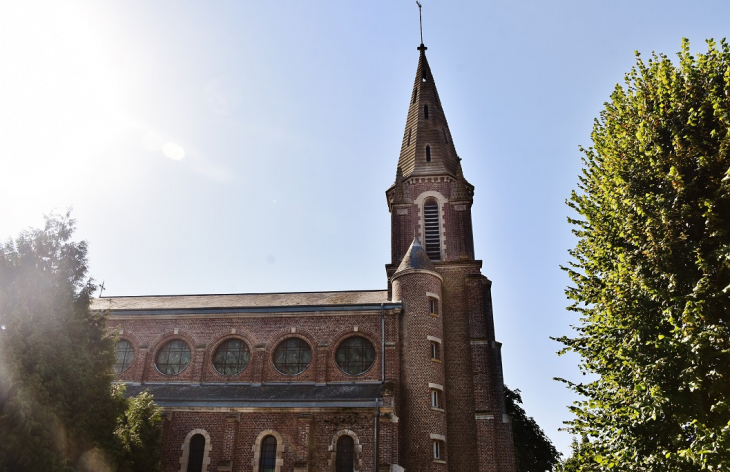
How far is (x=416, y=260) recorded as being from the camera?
26.5 meters

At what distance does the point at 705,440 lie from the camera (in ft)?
32.8

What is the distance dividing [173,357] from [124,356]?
8.39 feet

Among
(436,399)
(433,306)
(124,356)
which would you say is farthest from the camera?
(124,356)

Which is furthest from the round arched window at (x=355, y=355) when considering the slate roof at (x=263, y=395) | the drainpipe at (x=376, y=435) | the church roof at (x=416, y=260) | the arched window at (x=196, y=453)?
the arched window at (x=196, y=453)

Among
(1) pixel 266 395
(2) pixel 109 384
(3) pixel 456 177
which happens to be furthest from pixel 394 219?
(2) pixel 109 384

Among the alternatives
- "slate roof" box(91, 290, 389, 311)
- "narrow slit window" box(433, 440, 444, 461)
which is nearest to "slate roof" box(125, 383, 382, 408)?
"narrow slit window" box(433, 440, 444, 461)

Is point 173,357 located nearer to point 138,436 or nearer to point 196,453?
point 196,453

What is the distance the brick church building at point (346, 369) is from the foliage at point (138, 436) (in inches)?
107

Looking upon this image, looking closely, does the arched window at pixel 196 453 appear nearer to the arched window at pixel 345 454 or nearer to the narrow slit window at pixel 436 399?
the arched window at pixel 345 454

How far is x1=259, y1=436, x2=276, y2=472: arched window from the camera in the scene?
2186 cm

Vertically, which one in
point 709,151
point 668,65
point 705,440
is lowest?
point 705,440

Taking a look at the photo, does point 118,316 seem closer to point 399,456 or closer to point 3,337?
point 3,337

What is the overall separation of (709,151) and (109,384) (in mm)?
16752

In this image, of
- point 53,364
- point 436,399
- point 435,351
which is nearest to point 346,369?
point 435,351
